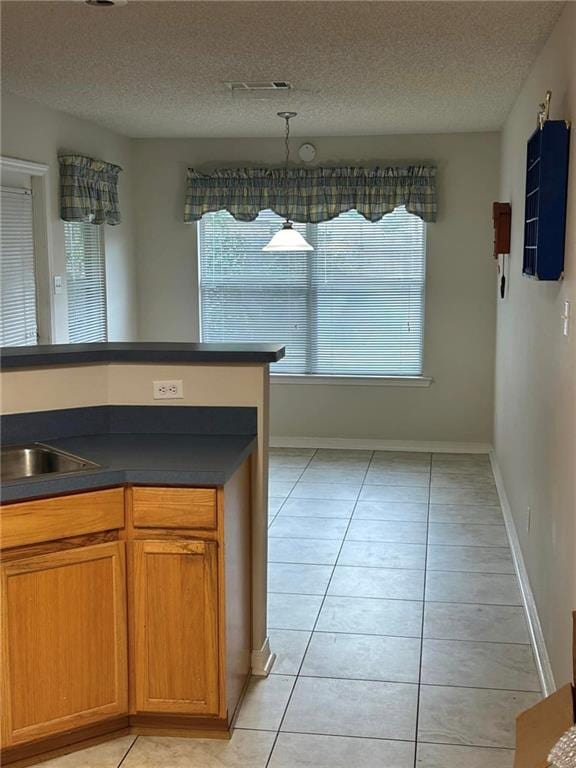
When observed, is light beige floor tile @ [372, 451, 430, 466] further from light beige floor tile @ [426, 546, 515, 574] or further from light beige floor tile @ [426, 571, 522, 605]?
light beige floor tile @ [426, 571, 522, 605]

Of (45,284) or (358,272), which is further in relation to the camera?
(358,272)

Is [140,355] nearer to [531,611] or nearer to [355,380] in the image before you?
[531,611]

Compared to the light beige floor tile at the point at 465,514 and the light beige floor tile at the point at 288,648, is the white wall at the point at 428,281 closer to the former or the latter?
the light beige floor tile at the point at 465,514

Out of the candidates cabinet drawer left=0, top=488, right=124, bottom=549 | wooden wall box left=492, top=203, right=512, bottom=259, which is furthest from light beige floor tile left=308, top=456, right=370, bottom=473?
cabinet drawer left=0, top=488, right=124, bottom=549

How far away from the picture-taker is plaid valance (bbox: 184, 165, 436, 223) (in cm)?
666

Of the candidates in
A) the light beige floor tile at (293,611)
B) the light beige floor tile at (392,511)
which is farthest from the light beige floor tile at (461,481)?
the light beige floor tile at (293,611)

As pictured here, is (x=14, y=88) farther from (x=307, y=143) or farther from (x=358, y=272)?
(x=358, y=272)

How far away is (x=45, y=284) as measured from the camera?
18.0ft

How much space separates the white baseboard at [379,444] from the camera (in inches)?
275

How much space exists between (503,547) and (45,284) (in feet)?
10.3

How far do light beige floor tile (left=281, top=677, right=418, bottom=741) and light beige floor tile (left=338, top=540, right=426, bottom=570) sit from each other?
128 cm

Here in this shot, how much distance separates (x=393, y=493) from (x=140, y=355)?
9.89 feet

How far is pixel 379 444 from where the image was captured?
7113 millimetres

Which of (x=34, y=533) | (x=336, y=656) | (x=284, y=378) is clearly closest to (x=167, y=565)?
(x=34, y=533)
